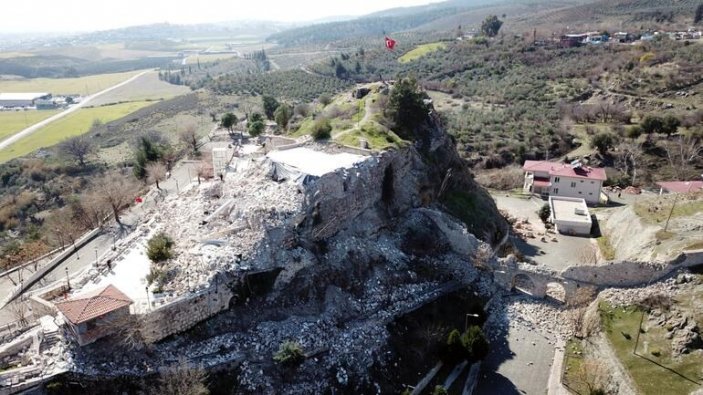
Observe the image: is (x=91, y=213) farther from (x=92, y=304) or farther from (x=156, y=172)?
(x=92, y=304)

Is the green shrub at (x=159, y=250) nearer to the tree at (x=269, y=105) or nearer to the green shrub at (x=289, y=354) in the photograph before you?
the green shrub at (x=289, y=354)

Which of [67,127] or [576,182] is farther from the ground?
[67,127]

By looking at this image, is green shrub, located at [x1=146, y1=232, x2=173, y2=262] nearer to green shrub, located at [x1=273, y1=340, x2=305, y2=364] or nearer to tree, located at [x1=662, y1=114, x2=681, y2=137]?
green shrub, located at [x1=273, y1=340, x2=305, y2=364]

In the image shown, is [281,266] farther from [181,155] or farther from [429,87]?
[429,87]

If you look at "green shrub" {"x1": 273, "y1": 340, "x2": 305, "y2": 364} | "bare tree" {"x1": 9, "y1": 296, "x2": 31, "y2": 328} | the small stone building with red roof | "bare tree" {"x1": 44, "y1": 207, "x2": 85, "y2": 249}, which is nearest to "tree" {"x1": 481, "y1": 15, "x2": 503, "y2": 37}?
"bare tree" {"x1": 44, "y1": 207, "x2": 85, "y2": 249}

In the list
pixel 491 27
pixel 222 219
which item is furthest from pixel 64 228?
pixel 491 27

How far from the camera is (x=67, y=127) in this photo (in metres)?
88.0

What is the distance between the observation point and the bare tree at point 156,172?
4713cm

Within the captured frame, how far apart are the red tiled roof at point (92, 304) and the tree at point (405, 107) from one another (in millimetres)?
27033

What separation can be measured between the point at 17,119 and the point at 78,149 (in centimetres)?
Result: 3293

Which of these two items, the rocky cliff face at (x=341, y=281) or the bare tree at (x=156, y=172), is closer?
the rocky cliff face at (x=341, y=281)

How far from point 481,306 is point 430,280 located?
3.82m

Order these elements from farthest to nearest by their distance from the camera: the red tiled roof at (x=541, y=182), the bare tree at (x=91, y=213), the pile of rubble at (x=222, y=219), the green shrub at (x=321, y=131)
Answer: the red tiled roof at (x=541, y=182)
the bare tree at (x=91, y=213)
the green shrub at (x=321, y=131)
the pile of rubble at (x=222, y=219)

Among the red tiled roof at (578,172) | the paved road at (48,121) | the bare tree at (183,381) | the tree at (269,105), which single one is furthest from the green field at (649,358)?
the paved road at (48,121)
